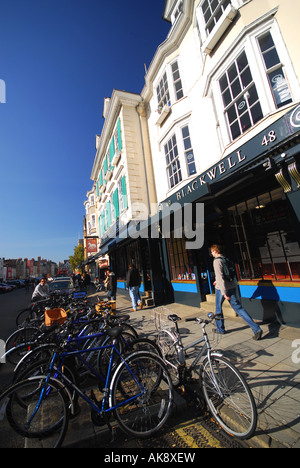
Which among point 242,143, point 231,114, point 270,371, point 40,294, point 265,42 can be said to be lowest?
point 270,371

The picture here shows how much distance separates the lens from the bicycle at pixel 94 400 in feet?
7.10

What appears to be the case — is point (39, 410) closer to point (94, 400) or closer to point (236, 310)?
point (94, 400)

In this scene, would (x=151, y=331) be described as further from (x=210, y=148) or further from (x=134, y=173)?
(x=134, y=173)

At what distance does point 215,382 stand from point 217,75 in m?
7.91

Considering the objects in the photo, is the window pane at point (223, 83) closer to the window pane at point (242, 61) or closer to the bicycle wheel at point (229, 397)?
the window pane at point (242, 61)

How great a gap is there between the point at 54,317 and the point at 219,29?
9153 millimetres

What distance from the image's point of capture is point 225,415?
234 centimetres

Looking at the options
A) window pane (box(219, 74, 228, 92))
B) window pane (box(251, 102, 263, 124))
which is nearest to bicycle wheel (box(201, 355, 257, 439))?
window pane (box(251, 102, 263, 124))

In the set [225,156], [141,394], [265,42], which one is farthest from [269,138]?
[141,394]

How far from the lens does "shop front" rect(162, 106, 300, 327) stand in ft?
13.8

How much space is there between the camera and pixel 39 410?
7.15 ft
